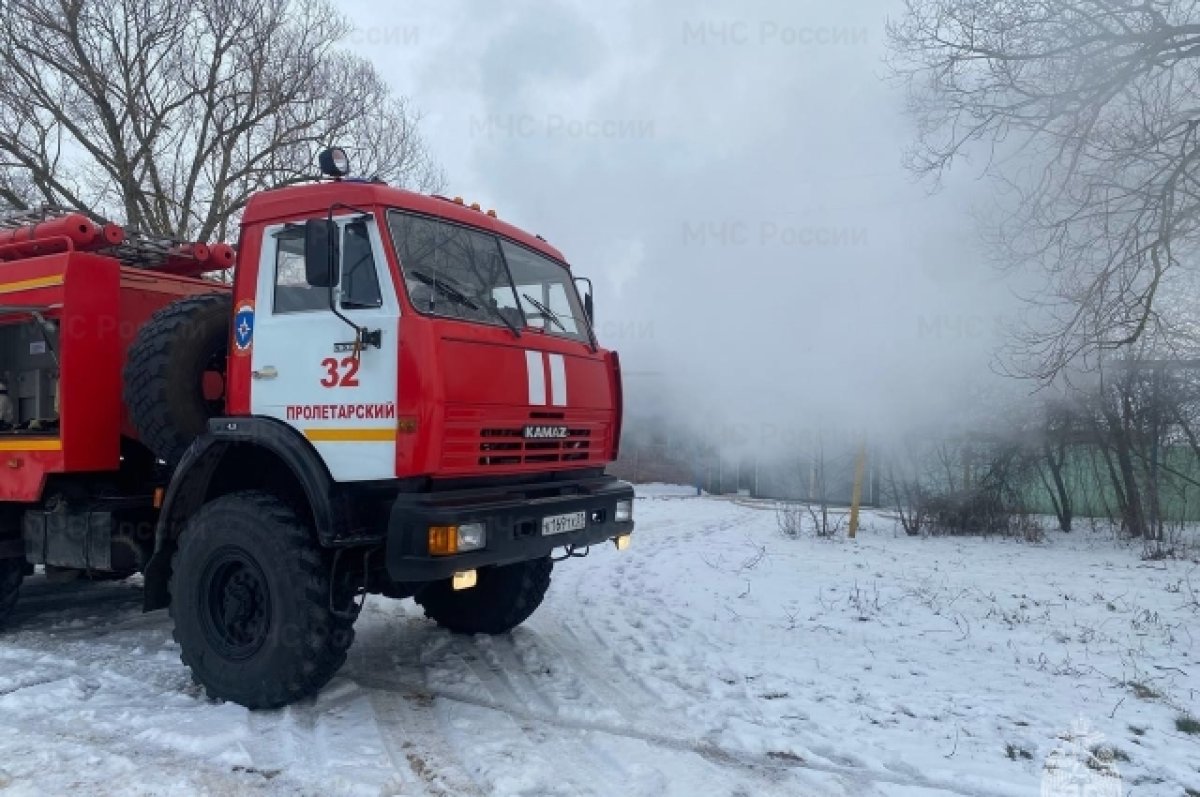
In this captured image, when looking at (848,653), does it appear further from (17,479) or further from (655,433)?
(655,433)

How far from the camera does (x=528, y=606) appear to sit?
6.01 metres

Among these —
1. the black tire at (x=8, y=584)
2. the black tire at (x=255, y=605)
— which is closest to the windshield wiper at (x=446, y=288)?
the black tire at (x=255, y=605)

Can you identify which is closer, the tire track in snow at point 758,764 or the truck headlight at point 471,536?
the tire track in snow at point 758,764

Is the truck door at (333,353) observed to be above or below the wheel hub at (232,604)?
above

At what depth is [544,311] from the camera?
5379mm

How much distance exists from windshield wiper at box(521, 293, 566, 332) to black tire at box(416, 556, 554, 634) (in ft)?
5.55

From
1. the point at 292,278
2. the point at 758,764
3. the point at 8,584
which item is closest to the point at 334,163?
the point at 292,278

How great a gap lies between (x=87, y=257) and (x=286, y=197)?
1.74 metres

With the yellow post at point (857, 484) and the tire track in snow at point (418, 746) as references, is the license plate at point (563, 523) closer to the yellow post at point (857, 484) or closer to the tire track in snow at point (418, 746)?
the tire track in snow at point (418, 746)

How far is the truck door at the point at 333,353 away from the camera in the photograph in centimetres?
427

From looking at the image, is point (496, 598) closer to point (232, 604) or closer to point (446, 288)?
point (232, 604)

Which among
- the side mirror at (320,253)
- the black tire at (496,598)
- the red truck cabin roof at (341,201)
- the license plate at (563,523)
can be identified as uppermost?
the red truck cabin roof at (341,201)

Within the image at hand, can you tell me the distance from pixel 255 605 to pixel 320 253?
1992 millimetres

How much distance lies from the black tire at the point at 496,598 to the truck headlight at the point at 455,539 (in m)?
1.68
